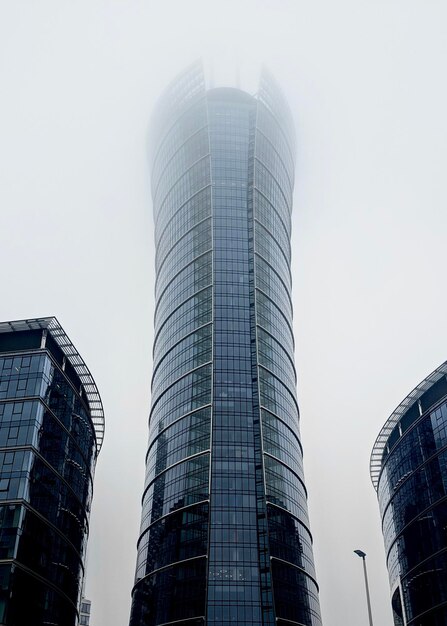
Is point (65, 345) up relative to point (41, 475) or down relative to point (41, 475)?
up

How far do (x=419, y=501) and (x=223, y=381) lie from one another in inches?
1390

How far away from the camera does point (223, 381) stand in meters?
116

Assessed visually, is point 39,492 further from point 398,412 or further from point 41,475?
point 398,412

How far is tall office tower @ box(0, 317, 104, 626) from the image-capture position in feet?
270

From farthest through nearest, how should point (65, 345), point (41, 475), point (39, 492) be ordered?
point (65, 345) < point (41, 475) < point (39, 492)

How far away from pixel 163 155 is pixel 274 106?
27636 millimetres

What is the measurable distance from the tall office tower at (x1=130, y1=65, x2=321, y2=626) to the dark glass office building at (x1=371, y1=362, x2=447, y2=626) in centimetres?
1539

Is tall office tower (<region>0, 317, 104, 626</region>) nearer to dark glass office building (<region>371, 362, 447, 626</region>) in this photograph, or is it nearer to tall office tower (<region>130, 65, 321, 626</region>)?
tall office tower (<region>130, 65, 321, 626</region>)

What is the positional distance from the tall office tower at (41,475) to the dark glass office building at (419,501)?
50472mm

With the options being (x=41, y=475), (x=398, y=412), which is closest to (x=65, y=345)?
(x=41, y=475)

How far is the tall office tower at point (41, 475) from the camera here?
8231 centimetres

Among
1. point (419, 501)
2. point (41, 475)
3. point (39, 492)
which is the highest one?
point (419, 501)

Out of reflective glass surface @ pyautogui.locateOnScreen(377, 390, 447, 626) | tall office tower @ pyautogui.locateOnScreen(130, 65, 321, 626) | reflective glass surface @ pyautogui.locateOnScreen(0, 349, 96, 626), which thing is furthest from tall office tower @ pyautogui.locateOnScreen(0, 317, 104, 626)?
reflective glass surface @ pyautogui.locateOnScreen(377, 390, 447, 626)

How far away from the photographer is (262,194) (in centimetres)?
14050
